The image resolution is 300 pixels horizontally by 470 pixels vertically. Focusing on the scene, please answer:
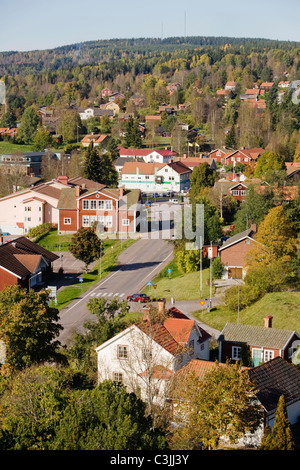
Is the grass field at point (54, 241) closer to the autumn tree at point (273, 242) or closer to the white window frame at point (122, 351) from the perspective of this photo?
the autumn tree at point (273, 242)

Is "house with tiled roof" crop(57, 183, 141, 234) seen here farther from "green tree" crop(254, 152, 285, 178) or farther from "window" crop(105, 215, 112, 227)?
"green tree" crop(254, 152, 285, 178)

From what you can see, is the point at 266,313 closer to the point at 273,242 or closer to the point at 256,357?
the point at 256,357

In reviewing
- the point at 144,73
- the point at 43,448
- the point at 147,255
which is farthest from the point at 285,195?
the point at 144,73

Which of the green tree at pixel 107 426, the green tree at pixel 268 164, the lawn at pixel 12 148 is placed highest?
the green tree at pixel 268 164

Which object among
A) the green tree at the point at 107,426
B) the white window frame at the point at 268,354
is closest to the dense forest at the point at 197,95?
the white window frame at the point at 268,354

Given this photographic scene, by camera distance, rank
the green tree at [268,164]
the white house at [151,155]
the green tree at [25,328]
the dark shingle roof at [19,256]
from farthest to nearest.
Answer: the white house at [151,155]
the green tree at [268,164]
the dark shingle roof at [19,256]
the green tree at [25,328]

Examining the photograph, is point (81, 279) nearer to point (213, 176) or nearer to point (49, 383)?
point (49, 383)
